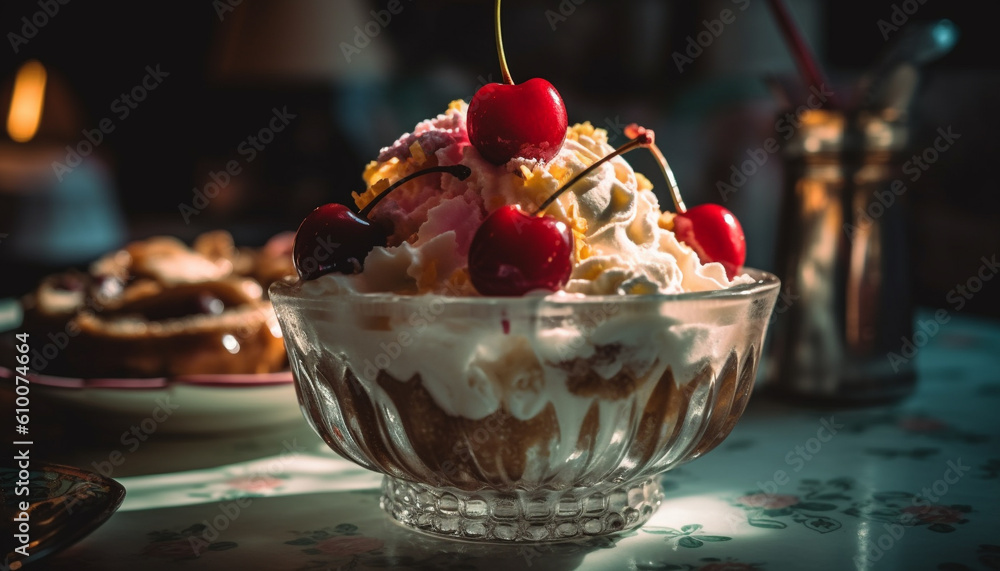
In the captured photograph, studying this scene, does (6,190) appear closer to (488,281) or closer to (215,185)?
(215,185)

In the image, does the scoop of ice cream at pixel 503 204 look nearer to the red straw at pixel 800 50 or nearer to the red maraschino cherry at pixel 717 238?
the red maraschino cherry at pixel 717 238

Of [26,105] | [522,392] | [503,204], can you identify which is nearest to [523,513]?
[522,392]

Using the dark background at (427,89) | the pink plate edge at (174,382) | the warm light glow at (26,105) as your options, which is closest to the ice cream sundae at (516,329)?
the pink plate edge at (174,382)

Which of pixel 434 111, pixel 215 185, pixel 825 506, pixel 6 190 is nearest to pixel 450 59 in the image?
pixel 434 111

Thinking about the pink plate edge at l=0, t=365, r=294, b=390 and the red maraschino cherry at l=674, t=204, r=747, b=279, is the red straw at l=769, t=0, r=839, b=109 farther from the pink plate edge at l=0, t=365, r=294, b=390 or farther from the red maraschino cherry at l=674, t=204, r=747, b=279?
the pink plate edge at l=0, t=365, r=294, b=390

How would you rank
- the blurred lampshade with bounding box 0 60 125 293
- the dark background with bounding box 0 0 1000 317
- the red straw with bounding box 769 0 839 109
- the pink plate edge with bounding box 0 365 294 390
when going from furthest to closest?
the blurred lampshade with bounding box 0 60 125 293 → the dark background with bounding box 0 0 1000 317 → the red straw with bounding box 769 0 839 109 → the pink plate edge with bounding box 0 365 294 390

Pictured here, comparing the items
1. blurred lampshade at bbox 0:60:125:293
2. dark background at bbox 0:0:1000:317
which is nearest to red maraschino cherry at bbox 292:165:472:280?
dark background at bbox 0:0:1000:317

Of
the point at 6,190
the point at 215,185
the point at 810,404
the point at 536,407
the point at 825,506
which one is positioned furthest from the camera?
the point at 215,185
